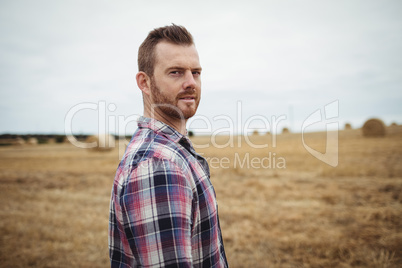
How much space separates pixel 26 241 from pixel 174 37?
5.50m

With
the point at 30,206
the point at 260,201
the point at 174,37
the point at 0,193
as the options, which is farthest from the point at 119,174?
the point at 0,193

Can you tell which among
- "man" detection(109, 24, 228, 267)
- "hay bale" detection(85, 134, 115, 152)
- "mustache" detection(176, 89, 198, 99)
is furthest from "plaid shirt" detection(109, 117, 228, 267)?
"hay bale" detection(85, 134, 115, 152)

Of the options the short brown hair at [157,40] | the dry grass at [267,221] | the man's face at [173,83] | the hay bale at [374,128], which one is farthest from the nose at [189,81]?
the hay bale at [374,128]

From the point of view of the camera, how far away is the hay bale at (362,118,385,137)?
2631 cm

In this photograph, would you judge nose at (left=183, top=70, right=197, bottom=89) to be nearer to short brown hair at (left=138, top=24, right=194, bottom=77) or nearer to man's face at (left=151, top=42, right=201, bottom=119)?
man's face at (left=151, top=42, right=201, bottom=119)

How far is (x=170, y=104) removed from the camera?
1513 millimetres

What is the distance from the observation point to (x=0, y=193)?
8328 mm

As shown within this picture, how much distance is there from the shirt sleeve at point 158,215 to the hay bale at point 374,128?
106 ft

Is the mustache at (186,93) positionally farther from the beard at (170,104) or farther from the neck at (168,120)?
the neck at (168,120)

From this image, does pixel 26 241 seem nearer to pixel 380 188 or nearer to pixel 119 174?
pixel 119 174

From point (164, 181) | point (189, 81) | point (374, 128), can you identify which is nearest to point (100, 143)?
point (189, 81)

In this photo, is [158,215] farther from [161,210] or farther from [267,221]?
[267,221]

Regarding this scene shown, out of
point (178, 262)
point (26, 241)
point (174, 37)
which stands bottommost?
point (26, 241)

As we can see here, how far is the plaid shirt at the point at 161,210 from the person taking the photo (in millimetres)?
1030
